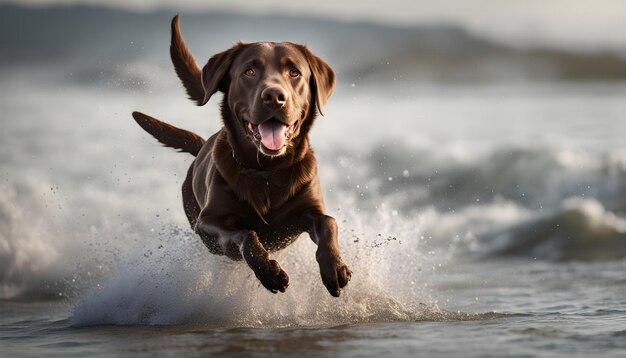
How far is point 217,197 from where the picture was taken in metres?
6.84

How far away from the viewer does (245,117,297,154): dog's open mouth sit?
21.0ft

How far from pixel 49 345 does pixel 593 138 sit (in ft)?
52.6

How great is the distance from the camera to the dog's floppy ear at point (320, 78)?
6.70m

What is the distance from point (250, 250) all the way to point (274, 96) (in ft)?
2.99

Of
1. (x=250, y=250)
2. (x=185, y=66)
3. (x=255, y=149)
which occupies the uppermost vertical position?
(x=185, y=66)

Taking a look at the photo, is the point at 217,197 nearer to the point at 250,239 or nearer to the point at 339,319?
the point at 250,239

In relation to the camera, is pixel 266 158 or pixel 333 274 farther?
pixel 266 158

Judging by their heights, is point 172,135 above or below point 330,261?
above

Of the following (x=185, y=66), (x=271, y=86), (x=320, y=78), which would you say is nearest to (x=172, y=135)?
(x=185, y=66)

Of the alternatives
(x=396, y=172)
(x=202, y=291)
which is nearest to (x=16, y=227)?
(x=202, y=291)

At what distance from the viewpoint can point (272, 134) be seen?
639cm

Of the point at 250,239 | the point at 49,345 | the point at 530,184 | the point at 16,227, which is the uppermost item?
the point at 530,184

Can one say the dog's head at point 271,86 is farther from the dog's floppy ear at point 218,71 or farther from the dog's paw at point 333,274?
the dog's paw at point 333,274

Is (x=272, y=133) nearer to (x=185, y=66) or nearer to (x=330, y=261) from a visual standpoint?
(x=330, y=261)
